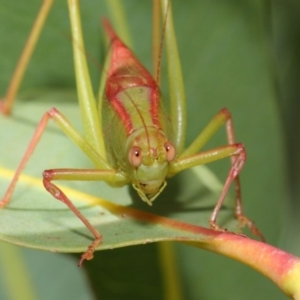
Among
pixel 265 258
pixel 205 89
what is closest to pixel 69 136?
pixel 205 89

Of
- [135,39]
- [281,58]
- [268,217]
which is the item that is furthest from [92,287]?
[281,58]

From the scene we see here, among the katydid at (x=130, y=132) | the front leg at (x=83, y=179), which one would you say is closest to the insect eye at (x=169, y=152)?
the katydid at (x=130, y=132)

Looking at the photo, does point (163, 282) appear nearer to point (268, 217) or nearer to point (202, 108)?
point (268, 217)

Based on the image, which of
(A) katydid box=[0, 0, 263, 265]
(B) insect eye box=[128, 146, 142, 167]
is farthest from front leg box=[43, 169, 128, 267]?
(B) insect eye box=[128, 146, 142, 167]

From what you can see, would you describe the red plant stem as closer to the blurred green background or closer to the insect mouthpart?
the insect mouthpart

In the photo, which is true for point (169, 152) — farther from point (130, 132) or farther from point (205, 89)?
point (205, 89)
